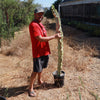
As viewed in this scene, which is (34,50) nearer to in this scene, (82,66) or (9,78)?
(9,78)

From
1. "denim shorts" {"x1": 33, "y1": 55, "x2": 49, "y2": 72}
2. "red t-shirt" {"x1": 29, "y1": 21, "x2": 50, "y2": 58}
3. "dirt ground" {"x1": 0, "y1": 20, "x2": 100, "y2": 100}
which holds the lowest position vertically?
"dirt ground" {"x1": 0, "y1": 20, "x2": 100, "y2": 100}

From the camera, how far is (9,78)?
3484 millimetres

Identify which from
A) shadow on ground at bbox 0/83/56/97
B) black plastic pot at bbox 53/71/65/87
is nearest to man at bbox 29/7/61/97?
shadow on ground at bbox 0/83/56/97

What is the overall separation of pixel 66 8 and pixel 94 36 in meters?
9.24

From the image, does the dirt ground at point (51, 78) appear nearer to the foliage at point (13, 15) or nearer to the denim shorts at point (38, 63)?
the denim shorts at point (38, 63)

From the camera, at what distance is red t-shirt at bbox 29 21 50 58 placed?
7.47 feet

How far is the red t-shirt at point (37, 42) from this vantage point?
228cm

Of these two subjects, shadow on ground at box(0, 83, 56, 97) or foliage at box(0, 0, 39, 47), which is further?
foliage at box(0, 0, 39, 47)

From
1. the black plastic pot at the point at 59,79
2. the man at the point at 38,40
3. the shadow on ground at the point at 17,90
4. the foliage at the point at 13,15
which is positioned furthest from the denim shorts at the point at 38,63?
the foliage at the point at 13,15

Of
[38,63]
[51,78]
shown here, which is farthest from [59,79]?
[38,63]

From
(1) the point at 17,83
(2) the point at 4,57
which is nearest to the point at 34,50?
(1) the point at 17,83

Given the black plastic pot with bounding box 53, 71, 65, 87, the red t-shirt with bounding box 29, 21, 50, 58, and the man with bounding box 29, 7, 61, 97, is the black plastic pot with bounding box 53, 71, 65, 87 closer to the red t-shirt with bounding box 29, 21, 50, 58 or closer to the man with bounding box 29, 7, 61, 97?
the man with bounding box 29, 7, 61, 97

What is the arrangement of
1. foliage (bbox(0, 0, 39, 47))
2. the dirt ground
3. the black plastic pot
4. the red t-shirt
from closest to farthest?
the red t-shirt
the dirt ground
the black plastic pot
foliage (bbox(0, 0, 39, 47))

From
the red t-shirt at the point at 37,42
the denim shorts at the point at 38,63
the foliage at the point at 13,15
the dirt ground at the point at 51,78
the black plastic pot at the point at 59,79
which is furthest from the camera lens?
the foliage at the point at 13,15
